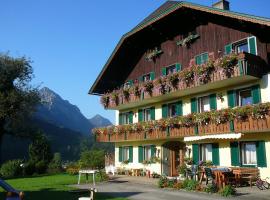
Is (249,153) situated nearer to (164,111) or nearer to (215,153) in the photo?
(215,153)

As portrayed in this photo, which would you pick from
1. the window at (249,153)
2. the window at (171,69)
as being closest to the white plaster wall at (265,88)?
the window at (249,153)

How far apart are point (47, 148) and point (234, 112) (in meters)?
25.5

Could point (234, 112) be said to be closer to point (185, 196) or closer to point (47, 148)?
point (185, 196)

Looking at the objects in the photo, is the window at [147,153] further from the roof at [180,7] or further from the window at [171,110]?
the roof at [180,7]

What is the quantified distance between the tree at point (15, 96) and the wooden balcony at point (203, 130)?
10826mm

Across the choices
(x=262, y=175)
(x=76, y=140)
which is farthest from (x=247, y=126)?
(x=76, y=140)

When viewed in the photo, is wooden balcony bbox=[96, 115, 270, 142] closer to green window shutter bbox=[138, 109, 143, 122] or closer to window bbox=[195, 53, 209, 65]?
green window shutter bbox=[138, 109, 143, 122]

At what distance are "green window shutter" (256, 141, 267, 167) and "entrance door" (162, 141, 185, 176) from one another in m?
6.78

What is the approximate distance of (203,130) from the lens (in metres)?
20.5

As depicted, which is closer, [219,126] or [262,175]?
[262,175]

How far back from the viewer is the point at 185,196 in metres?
15.1

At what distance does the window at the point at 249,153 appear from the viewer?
19.2 metres

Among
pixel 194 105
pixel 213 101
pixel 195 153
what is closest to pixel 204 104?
pixel 194 105

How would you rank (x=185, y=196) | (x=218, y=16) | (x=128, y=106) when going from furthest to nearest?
(x=128, y=106)
(x=218, y=16)
(x=185, y=196)
